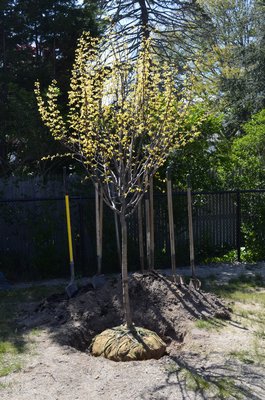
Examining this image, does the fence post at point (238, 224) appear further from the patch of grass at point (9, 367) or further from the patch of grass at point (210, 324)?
the patch of grass at point (9, 367)

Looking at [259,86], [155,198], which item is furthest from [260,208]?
[259,86]

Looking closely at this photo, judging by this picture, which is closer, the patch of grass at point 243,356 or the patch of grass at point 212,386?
the patch of grass at point 212,386

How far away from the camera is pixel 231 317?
6.30m

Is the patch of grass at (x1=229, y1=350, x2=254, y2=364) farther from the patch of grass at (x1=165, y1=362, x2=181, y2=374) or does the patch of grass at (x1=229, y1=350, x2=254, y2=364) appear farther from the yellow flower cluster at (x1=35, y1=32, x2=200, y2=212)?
the yellow flower cluster at (x1=35, y1=32, x2=200, y2=212)

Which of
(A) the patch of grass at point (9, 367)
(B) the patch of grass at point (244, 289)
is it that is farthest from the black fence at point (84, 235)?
(A) the patch of grass at point (9, 367)

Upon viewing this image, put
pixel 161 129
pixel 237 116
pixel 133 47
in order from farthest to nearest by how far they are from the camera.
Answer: pixel 237 116 → pixel 133 47 → pixel 161 129

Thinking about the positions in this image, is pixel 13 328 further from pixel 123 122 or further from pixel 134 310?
pixel 123 122

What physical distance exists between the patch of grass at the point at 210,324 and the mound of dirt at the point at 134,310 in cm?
10

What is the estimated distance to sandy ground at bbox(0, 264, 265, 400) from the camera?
14.0 feet

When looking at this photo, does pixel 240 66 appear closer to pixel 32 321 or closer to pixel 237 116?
pixel 237 116

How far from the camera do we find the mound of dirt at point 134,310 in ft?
19.5

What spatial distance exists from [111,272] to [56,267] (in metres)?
1.01

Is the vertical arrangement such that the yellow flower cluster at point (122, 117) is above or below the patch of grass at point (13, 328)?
above

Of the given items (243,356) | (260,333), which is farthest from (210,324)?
(243,356)
